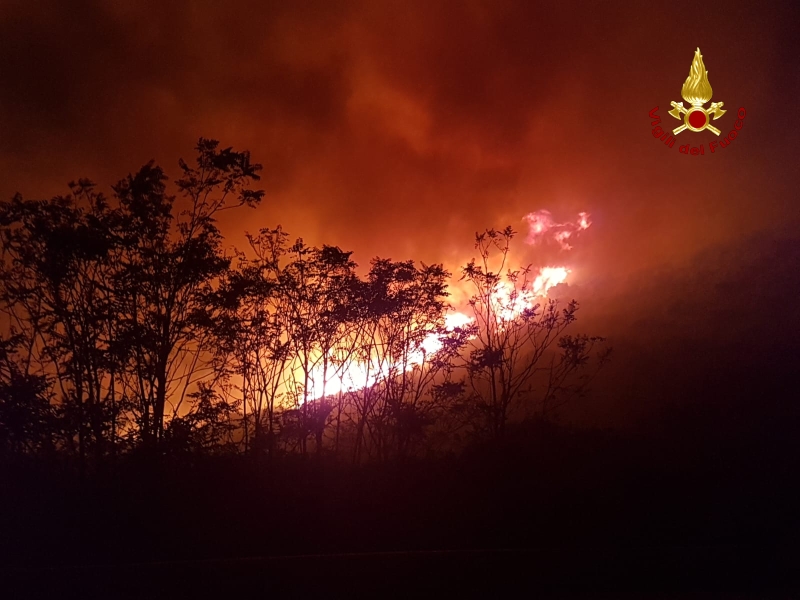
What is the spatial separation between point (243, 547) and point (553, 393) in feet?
31.4

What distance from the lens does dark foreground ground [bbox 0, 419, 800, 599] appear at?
6406 mm

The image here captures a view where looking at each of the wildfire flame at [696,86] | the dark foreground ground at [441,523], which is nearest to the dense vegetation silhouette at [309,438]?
the dark foreground ground at [441,523]

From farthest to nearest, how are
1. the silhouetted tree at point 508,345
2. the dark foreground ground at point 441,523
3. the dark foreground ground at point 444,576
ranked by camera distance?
1. the silhouetted tree at point 508,345
2. the dark foreground ground at point 441,523
3. the dark foreground ground at point 444,576

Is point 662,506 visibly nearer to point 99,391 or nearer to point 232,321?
point 232,321

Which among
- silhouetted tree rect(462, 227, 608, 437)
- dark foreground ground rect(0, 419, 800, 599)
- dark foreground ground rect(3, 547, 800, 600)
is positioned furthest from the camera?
silhouetted tree rect(462, 227, 608, 437)

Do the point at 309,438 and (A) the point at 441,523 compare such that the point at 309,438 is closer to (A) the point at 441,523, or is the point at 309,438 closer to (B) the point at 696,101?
(A) the point at 441,523

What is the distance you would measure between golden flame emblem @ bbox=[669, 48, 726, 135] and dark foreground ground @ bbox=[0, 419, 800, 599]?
923 centimetres

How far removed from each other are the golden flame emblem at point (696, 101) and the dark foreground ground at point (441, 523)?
923cm

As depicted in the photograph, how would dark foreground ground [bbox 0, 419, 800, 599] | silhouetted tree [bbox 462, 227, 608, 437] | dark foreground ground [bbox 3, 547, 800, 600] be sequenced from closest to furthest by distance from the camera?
dark foreground ground [bbox 3, 547, 800, 600], dark foreground ground [bbox 0, 419, 800, 599], silhouetted tree [bbox 462, 227, 608, 437]

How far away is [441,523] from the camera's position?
10.1 meters

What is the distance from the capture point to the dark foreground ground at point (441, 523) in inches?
252

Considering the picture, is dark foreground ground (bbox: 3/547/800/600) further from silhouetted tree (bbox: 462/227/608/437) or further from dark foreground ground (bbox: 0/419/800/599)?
silhouetted tree (bbox: 462/227/608/437)

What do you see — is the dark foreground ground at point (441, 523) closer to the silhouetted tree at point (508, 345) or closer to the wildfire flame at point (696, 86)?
the silhouetted tree at point (508, 345)

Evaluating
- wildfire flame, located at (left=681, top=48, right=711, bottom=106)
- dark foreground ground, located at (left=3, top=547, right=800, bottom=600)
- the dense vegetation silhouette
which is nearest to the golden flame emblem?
wildfire flame, located at (left=681, top=48, right=711, bottom=106)
